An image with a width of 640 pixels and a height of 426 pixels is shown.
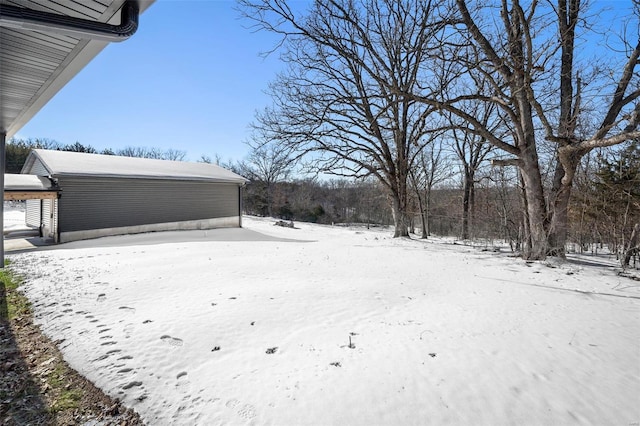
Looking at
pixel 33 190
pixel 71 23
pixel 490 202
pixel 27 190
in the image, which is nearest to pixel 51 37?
pixel 71 23

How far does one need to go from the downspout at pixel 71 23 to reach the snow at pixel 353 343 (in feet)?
11.0

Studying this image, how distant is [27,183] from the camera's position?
12055mm

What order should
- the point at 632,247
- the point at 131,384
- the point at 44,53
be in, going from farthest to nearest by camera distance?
the point at 632,247
the point at 44,53
the point at 131,384

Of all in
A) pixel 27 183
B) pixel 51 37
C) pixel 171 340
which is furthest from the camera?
pixel 27 183

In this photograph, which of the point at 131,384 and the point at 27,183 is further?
the point at 27,183

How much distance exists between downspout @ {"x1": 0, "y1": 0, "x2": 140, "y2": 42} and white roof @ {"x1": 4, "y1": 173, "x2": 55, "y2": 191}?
495 inches

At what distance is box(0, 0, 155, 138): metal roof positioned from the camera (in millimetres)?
2701

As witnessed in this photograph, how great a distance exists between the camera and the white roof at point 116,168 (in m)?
12.7

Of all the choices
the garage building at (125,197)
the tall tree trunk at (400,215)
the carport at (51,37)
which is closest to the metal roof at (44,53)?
the carport at (51,37)

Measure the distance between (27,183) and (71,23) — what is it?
13905mm

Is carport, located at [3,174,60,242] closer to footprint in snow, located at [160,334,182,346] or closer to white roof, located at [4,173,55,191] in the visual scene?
white roof, located at [4,173,55,191]

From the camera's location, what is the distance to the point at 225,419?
2.29m

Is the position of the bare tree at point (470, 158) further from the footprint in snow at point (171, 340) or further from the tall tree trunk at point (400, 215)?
the footprint in snow at point (171, 340)

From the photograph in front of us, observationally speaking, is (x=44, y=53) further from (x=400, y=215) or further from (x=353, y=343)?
(x=400, y=215)
